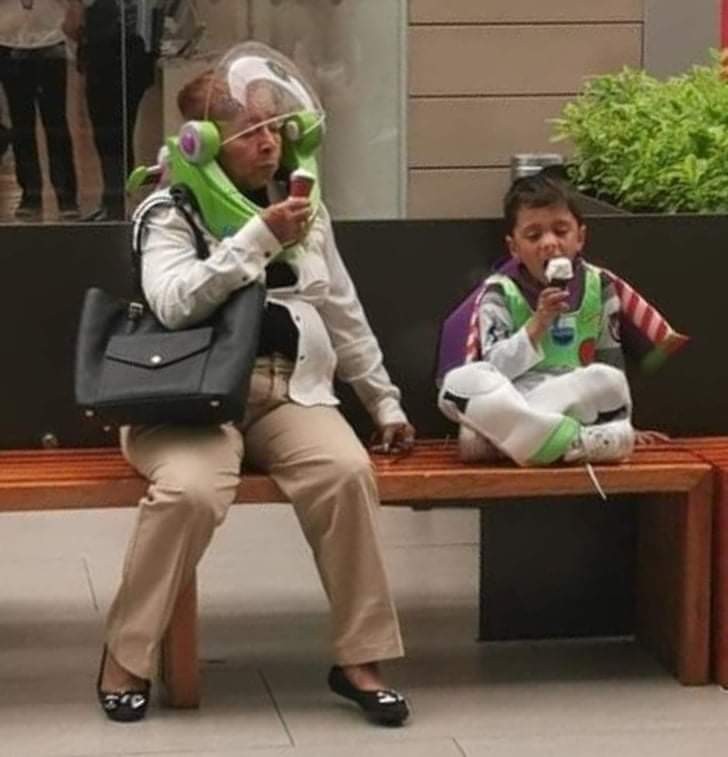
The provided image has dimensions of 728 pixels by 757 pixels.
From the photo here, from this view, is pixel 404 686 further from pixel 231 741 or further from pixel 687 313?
pixel 687 313

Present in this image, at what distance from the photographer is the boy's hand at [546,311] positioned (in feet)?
14.2

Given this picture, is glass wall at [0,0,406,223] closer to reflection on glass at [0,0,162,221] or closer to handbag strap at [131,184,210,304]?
reflection on glass at [0,0,162,221]

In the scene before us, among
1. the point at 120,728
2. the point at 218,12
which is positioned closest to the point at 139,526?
the point at 120,728

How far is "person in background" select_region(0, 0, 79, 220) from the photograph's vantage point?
8141 mm

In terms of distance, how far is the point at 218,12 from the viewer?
813 cm

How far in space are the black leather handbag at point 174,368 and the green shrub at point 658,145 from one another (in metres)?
1.32

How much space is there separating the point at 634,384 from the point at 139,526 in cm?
135

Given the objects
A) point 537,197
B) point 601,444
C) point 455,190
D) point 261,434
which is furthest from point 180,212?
point 455,190

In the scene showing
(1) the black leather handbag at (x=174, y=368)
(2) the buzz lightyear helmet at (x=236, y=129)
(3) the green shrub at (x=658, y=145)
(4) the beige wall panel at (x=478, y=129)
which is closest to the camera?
(1) the black leather handbag at (x=174, y=368)

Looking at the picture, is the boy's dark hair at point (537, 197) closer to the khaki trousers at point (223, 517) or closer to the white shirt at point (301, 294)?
the white shirt at point (301, 294)

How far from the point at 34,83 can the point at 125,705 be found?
442 cm

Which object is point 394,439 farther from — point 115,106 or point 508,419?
point 115,106

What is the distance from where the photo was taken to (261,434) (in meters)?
4.33

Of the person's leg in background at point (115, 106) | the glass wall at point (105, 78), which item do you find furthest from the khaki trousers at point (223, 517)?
the person's leg in background at point (115, 106)
